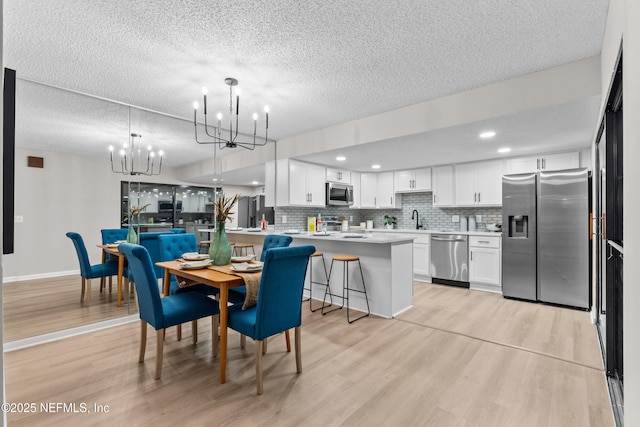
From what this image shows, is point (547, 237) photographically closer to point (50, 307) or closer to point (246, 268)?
point (246, 268)

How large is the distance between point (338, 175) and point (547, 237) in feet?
11.5

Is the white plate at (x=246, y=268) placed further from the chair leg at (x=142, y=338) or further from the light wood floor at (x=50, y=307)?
the light wood floor at (x=50, y=307)

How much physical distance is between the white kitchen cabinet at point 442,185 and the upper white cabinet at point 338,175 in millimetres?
1641

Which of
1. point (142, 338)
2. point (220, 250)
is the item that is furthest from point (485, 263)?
point (142, 338)

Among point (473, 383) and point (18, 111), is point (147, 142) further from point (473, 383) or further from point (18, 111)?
point (473, 383)

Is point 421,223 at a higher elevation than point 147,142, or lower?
lower

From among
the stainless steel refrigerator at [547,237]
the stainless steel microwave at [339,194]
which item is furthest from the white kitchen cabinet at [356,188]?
the stainless steel refrigerator at [547,237]

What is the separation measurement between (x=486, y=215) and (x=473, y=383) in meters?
3.90

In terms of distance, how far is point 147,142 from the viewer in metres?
3.89

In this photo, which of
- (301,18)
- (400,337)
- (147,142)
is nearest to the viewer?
(301,18)

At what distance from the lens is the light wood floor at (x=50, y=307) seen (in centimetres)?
296

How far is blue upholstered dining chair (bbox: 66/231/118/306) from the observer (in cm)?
327

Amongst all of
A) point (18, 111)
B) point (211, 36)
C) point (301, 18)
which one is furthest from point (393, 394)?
point (18, 111)

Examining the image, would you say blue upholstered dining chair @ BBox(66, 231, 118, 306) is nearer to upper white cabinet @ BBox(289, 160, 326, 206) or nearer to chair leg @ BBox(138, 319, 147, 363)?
chair leg @ BBox(138, 319, 147, 363)
